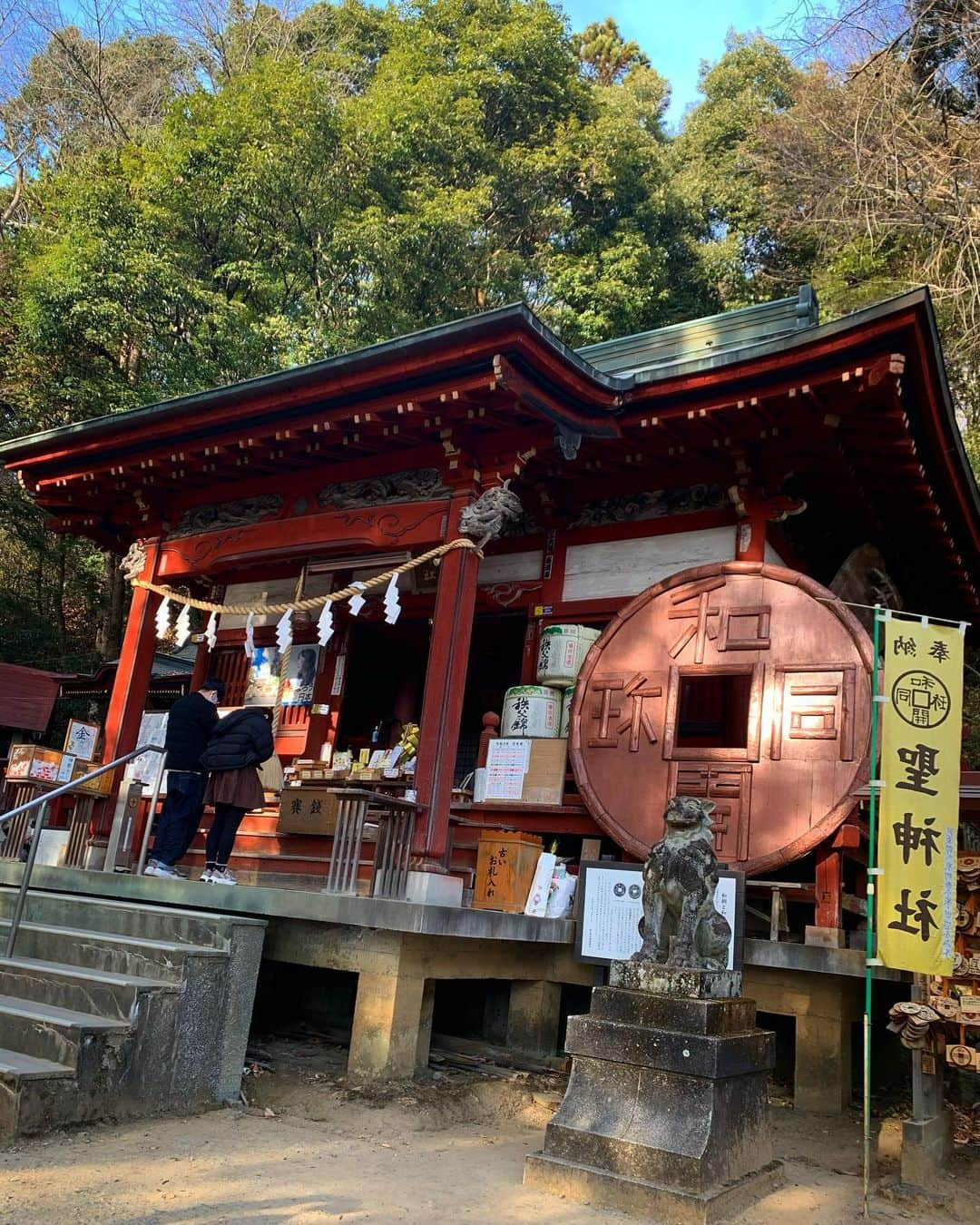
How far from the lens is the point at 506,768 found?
8.30 m

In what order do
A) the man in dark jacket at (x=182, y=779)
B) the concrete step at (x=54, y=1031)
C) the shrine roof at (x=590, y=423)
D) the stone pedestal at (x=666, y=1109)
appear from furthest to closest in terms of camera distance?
the man in dark jacket at (x=182, y=779)
the shrine roof at (x=590, y=423)
the concrete step at (x=54, y=1031)
the stone pedestal at (x=666, y=1109)

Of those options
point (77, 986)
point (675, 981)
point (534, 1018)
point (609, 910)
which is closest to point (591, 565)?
point (609, 910)

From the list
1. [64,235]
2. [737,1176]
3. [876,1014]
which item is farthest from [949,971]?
[64,235]

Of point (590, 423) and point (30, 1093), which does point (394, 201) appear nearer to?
point (590, 423)

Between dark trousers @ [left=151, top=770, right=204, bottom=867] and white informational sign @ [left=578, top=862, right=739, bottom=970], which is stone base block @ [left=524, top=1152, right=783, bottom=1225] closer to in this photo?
white informational sign @ [left=578, top=862, right=739, bottom=970]

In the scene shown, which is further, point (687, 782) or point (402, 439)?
point (402, 439)

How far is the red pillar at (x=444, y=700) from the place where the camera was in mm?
7008

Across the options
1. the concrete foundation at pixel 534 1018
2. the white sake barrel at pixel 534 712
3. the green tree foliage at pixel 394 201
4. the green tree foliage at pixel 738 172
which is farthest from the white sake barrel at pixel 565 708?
the green tree foliage at pixel 738 172

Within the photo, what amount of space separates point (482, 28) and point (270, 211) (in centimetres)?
1035

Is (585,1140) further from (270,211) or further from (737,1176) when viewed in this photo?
(270,211)

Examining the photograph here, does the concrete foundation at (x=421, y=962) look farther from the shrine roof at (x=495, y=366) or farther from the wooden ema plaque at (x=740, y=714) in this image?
the shrine roof at (x=495, y=366)

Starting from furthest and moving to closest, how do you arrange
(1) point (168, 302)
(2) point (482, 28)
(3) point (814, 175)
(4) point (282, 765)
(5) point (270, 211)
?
(2) point (482, 28), (3) point (814, 175), (5) point (270, 211), (1) point (168, 302), (4) point (282, 765)

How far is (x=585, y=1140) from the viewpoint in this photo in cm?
447

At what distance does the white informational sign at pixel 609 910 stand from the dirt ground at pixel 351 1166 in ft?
3.40
